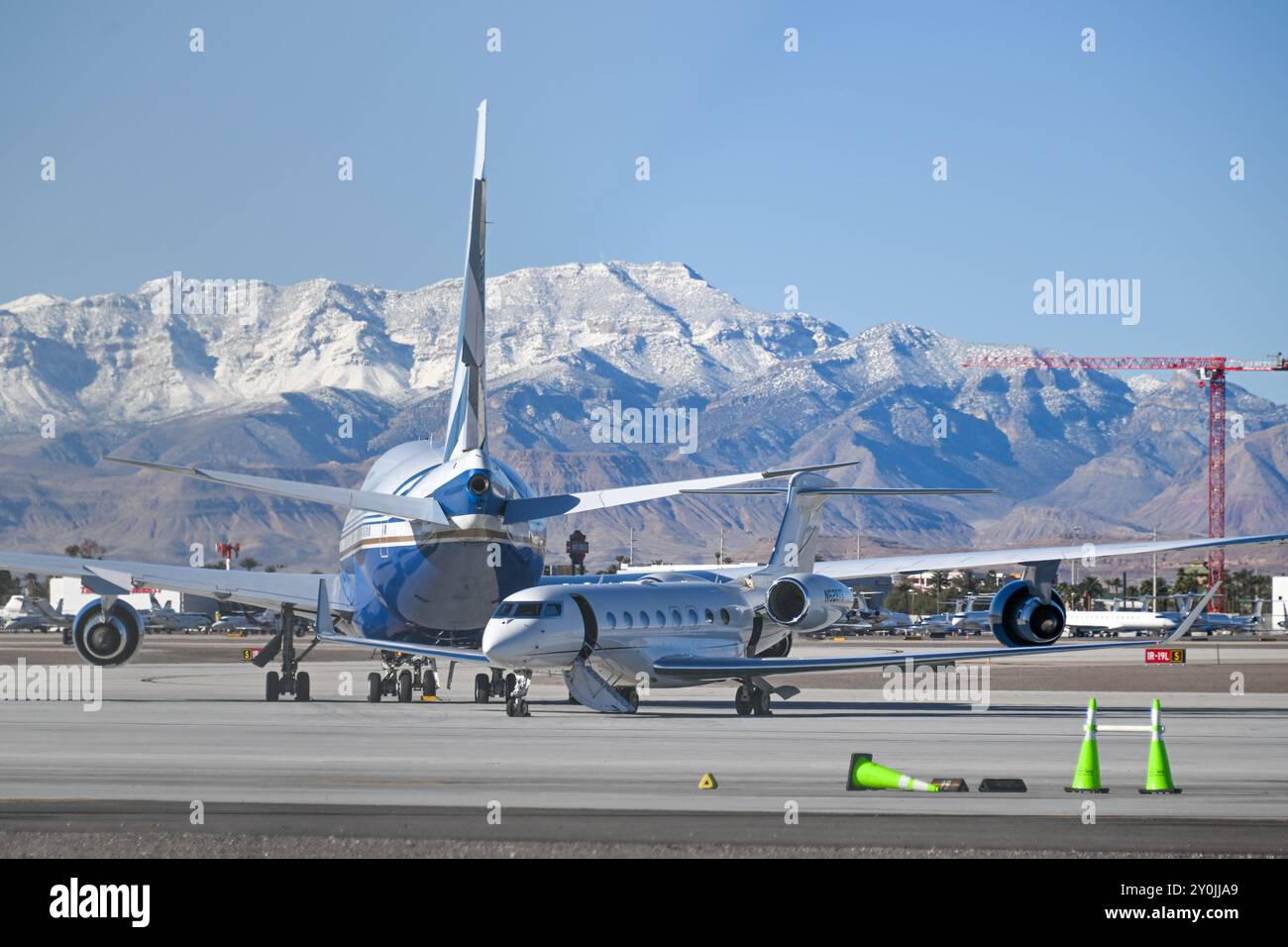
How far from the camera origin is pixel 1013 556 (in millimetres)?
43250

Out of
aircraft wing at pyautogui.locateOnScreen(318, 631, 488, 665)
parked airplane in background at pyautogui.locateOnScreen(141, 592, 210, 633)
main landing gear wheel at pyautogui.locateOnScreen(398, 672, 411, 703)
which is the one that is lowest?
parked airplane in background at pyautogui.locateOnScreen(141, 592, 210, 633)

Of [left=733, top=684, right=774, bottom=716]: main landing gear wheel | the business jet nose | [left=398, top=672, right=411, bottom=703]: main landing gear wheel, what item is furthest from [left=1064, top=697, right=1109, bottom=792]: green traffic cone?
[left=398, top=672, right=411, bottom=703]: main landing gear wheel

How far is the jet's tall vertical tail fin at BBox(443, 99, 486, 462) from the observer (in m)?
44.0

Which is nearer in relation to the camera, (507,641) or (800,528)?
(507,641)

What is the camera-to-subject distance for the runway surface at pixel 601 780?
18625 millimetres

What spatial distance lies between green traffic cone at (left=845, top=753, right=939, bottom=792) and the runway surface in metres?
0.55

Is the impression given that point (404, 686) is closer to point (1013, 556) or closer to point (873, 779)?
point (1013, 556)

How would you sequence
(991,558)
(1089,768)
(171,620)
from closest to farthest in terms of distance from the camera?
1. (1089,768)
2. (991,558)
3. (171,620)

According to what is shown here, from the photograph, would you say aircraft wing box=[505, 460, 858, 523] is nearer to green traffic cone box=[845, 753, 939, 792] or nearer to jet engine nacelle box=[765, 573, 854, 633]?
jet engine nacelle box=[765, 573, 854, 633]

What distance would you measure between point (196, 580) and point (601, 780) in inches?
978

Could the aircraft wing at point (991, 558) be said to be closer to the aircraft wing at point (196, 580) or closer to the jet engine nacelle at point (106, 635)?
the aircraft wing at point (196, 580)

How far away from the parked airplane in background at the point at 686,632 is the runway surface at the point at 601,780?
111cm

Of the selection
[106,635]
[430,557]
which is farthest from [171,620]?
[430,557]

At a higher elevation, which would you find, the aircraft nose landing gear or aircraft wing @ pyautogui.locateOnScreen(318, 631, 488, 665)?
aircraft wing @ pyautogui.locateOnScreen(318, 631, 488, 665)
